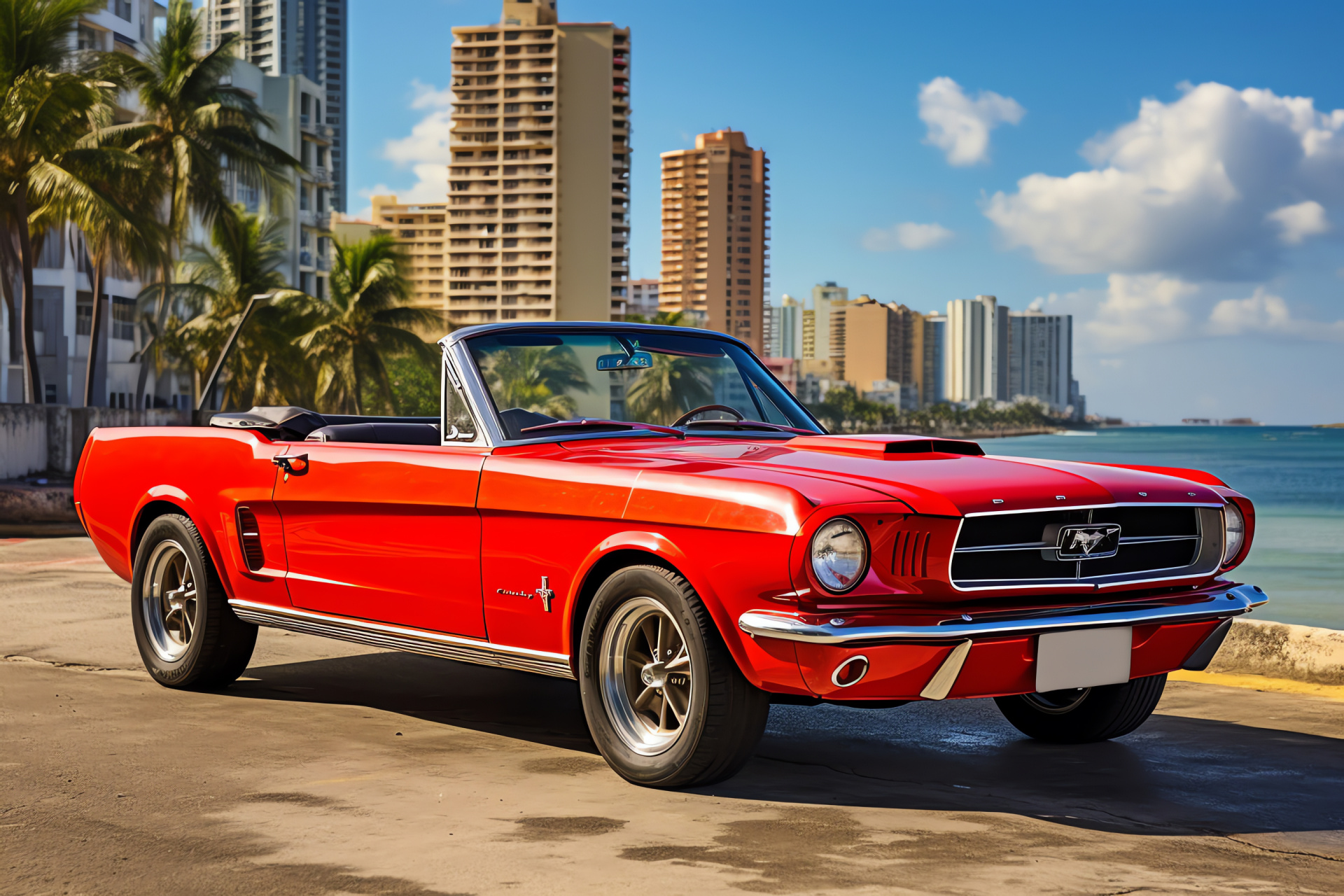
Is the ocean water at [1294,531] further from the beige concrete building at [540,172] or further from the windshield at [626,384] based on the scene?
the beige concrete building at [540,172]

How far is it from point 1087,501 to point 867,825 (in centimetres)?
122

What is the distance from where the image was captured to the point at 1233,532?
4832mm

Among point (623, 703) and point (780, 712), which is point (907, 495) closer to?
point (623, 703)

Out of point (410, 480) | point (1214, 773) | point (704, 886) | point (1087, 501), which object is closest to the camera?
point (704, 886)

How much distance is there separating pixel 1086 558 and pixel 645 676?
1.48m

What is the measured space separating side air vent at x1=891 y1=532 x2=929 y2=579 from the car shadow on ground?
0.83m

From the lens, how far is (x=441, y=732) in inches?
220

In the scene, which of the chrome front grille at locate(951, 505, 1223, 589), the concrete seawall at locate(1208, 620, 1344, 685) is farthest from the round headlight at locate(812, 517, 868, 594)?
the concrete seawall at locate(1208, 620, 1344, 685)

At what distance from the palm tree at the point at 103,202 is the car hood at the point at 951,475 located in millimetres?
27588

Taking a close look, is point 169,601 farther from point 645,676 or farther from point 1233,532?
point 1233,532

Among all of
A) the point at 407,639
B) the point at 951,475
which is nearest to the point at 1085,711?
the point at 951,475

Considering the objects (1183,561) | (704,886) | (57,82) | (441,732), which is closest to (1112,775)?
(1183,561)

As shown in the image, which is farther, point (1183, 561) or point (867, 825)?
point (1183, 561)

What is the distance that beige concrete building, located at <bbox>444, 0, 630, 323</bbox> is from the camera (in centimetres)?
14725
